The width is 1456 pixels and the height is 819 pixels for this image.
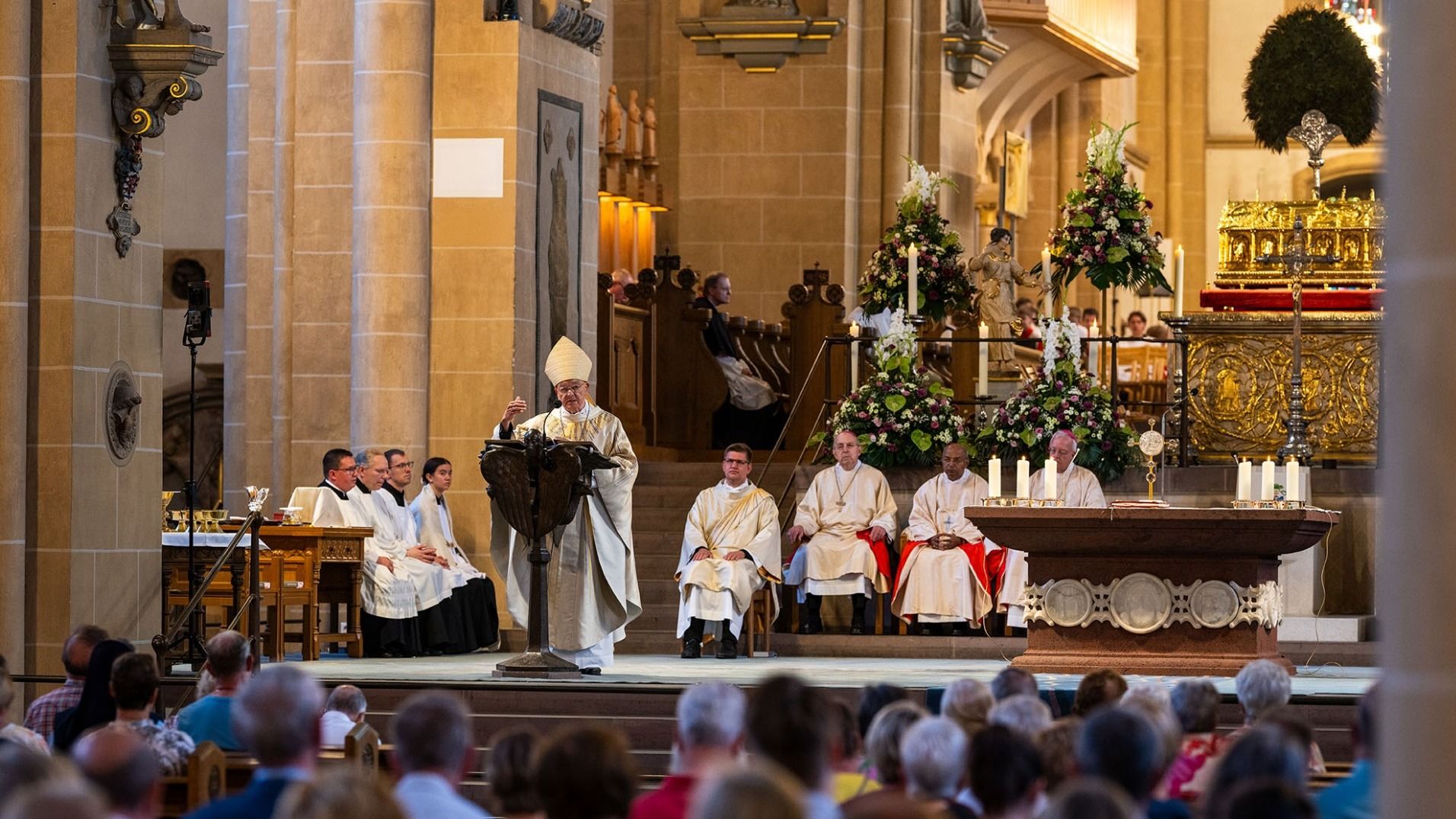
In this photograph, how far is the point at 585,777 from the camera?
4.96 m

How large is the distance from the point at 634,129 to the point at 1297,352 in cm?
792

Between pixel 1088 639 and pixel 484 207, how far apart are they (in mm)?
5365

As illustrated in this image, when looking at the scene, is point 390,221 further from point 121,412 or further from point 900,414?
point 121,412

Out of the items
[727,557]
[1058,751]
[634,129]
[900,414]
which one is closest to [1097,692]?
[1058,751]

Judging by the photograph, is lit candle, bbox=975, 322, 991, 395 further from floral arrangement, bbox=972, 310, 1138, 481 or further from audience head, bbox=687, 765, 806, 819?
audience head, bbox=687, 765, 806, 819

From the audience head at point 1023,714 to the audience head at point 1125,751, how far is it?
2.68 feet

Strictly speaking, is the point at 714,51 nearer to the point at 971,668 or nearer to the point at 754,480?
the point at 754,480

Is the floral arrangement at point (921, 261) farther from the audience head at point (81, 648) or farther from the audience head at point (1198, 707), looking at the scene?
the audience head at point (1198, 707)

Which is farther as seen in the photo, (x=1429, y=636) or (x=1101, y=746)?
(x=1101, y=746)

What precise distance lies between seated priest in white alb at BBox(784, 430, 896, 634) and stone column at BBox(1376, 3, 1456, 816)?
1136 centimetres

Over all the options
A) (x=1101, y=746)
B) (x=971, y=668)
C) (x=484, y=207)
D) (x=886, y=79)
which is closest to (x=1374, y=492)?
(x=971, y=668)

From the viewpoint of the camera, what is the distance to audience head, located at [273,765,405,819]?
421cm

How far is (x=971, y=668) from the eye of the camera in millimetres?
13945

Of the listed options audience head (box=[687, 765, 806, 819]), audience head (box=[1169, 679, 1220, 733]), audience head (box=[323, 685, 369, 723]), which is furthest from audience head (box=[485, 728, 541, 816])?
audience head (box=[323, 685, 369, 723])
